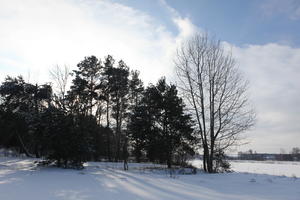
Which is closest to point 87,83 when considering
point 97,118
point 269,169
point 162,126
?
point 97,118

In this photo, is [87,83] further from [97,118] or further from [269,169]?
[269,169]

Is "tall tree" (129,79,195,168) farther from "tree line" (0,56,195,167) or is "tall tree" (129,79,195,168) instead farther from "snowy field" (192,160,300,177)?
"snowy field" (192,160,300,177)

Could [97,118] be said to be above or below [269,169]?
above

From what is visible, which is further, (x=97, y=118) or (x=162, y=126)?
(x=97, y=118)

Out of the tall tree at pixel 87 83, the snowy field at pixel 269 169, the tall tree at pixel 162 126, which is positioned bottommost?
the snowy field at pixel 269 169

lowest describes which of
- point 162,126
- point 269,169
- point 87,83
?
point 269,169

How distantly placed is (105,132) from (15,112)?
33.4 feet

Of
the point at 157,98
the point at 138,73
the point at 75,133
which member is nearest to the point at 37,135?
the point at 75,133

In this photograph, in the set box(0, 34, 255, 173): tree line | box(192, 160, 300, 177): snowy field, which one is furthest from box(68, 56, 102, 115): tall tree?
box(192, 160, 300, 177): snowy field

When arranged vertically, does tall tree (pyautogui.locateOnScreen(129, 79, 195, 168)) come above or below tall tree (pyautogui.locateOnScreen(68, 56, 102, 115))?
below

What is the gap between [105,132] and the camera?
97.1 feet

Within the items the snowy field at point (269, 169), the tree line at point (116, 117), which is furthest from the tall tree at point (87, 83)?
the snowy field at point (269, 169)

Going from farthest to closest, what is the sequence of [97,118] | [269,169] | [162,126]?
[97,118] < [269,169] < [162,126]

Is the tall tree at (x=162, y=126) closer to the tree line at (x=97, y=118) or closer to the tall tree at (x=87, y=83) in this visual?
the tree line at (x=97, y=118)
